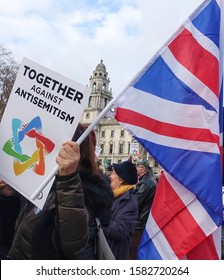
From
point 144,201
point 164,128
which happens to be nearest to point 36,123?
point 164,128

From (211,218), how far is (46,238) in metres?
1.19

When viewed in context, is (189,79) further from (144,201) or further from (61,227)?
(144,201)

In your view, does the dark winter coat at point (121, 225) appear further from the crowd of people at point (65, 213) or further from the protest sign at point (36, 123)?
the protest sign at point (36, 123)

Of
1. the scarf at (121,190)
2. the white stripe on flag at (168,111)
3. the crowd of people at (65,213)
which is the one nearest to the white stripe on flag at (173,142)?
the white stripe on flag at (168,111)

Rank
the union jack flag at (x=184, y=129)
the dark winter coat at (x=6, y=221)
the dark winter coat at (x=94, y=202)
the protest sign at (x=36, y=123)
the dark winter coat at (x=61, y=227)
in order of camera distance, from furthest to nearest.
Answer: the union jack flag at (x=184, y=129), the dark winter coat at (x=6, y=221), the dark winter coat at (x=94, y=202), the protest sign at (x=36, y=123), the dark winter coat at (x=61, y=227)

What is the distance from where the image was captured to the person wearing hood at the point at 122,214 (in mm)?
3721

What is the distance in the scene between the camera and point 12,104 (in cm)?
224

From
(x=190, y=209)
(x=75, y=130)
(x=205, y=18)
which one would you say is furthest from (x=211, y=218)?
(x=205, y=18)

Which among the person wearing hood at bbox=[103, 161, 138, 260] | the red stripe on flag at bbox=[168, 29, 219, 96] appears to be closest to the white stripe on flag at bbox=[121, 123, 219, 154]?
the red stripe on flag at bbox=[168, 29, 219, 96]

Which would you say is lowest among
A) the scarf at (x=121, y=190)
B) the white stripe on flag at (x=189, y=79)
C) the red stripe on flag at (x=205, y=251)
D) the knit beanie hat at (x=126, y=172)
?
the red stripe on flag at (x=205, y=251)

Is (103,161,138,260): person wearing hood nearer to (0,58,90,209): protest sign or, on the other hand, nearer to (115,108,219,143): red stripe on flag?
(115,108,219,143): red stripe on flag

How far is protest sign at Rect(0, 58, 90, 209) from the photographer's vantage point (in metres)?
2.05

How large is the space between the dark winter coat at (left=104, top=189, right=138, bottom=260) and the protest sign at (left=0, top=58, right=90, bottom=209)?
1694 millimetres
